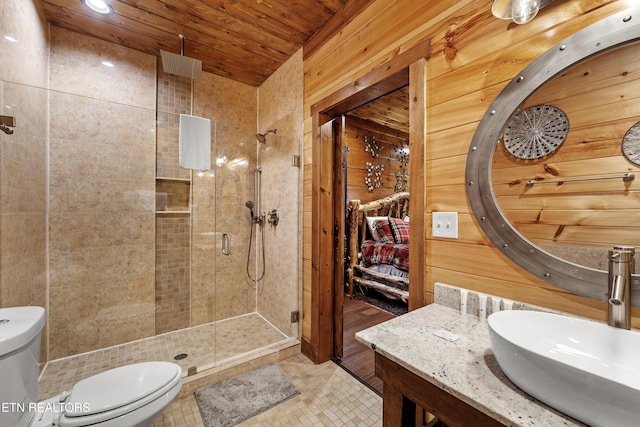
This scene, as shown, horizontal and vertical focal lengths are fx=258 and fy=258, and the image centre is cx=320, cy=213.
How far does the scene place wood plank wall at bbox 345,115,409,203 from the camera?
4.27m

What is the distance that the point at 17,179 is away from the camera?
4.99ft

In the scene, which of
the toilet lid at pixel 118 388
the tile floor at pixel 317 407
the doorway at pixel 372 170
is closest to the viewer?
the toilet lid at pixel 118 388

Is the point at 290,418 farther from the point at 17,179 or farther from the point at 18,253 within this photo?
the point at 17,179

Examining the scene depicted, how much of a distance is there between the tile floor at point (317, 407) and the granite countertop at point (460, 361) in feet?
3.15

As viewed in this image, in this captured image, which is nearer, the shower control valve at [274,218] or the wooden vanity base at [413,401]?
the wooden vanity base at [413,401]

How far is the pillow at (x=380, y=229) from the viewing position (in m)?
3.88

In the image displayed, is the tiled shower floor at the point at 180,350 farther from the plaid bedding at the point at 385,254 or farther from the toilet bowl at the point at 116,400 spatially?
the plaid bedding at the point at 385,254

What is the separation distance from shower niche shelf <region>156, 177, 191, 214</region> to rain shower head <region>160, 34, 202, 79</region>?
108 cm

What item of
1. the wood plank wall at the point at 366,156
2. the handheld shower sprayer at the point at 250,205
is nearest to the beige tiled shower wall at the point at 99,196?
the handheld shower sprayer at the point at 250,205

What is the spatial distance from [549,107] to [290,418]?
2.05 meters

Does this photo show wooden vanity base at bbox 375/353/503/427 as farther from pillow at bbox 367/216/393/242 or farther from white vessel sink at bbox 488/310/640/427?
pillow at bbox 367/216/393/242

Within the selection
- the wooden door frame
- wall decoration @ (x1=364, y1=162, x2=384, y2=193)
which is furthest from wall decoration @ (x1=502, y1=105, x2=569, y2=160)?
wall decoration @ (x1=364, y1=162, x2=384, y2=193)

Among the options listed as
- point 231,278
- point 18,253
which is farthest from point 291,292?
point 18,253

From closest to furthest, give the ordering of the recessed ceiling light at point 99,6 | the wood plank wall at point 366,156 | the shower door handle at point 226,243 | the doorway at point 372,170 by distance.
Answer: the recessed ceiling light at point 99,6 < the shower door handle at point 226,243 < the doorway at point 372,170 < the wood plank wall at point 366,156
